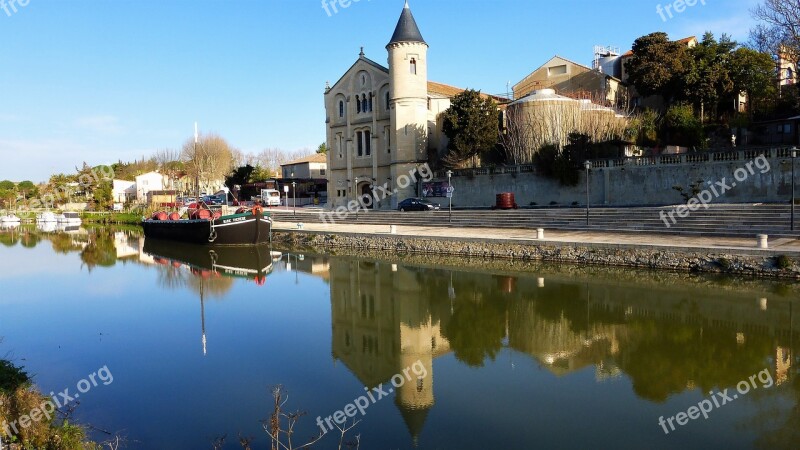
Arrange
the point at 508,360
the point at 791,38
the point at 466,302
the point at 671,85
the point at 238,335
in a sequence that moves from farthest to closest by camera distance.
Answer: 1. the point at 671,85
2. the point at 791,38
3. the point at 466,302
4. the point at 238,335
5. the point at 508,360

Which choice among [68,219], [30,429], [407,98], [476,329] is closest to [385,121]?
[407,98]

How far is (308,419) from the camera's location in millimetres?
7312

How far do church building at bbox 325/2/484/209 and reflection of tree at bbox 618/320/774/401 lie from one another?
2665 cm

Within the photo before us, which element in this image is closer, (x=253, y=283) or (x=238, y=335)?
(x=238, y=335)

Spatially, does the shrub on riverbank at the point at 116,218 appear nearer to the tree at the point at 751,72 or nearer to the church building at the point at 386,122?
the church building at the point at 386,122

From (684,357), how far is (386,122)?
31.8 meters

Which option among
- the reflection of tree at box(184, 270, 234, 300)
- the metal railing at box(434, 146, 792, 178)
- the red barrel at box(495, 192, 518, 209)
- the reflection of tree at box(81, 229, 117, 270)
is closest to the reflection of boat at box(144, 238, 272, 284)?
the reflection of tree at box(184, 270, 234, 300)

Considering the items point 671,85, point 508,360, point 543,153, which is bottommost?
point 508,360

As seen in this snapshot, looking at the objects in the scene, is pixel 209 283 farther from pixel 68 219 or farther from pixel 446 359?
pixel 68 219

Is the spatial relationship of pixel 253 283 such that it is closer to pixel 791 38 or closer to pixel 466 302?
pixel 466 302

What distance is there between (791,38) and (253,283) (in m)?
27.4

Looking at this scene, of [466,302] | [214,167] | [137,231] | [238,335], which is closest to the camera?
[238,335]

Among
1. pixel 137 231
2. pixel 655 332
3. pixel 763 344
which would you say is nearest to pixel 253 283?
pixel 655 332

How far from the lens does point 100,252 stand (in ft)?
99.7
